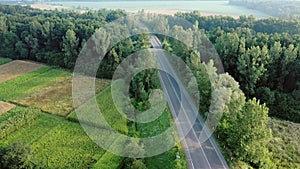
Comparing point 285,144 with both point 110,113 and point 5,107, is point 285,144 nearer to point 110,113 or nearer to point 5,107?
point 110,113

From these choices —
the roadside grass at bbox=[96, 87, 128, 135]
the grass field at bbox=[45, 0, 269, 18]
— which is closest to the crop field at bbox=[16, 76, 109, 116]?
the roadside grass at bbox=[96, 87, 128, 135]

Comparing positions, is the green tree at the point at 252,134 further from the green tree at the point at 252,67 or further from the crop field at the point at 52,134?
the green tree at the point at 252,67

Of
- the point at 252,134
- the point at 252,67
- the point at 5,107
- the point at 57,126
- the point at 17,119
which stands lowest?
the point at 57,126

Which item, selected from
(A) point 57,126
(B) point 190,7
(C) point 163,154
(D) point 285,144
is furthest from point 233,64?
(B) point 190,7

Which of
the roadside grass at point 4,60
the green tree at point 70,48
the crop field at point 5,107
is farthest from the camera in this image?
the roadside grass at point 4,60

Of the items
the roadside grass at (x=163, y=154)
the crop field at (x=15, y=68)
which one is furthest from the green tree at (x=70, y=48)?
the roadside grass at (x=163, y=154)

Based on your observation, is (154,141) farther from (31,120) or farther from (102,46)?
(102,46)

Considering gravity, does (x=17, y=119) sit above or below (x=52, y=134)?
above

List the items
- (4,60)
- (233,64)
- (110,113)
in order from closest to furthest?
(110,113), (233,64), (4,60)
